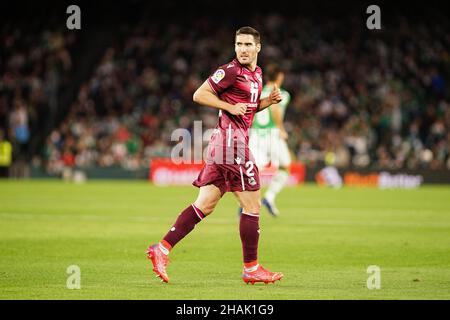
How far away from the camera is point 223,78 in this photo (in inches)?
374

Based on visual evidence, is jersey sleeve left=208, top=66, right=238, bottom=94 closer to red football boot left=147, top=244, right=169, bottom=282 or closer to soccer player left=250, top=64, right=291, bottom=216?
red football boot left=147, top=244, right=169, bottom=282

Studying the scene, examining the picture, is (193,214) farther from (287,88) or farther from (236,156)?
(287,88)

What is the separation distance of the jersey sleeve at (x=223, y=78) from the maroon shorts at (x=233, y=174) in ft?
2.21

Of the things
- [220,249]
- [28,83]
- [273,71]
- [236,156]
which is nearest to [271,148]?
[273,71]

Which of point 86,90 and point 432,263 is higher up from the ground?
point 86,90

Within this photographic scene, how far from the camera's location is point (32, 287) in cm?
896

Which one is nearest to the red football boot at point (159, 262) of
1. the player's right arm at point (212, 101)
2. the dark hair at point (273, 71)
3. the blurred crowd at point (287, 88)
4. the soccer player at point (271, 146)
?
the player's right arm at point (212, 101)

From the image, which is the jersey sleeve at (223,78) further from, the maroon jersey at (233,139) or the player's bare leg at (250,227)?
the player's bare leg at (250,227)

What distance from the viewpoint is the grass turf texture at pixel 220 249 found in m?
8.95

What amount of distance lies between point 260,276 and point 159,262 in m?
1.04

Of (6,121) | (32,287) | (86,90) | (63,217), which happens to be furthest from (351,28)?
(32,287)
